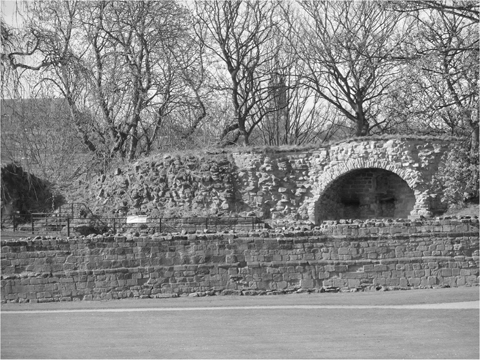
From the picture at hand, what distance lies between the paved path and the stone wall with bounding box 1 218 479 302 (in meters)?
1.19

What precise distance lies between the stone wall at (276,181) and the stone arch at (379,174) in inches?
1.2

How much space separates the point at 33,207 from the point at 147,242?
9.19m

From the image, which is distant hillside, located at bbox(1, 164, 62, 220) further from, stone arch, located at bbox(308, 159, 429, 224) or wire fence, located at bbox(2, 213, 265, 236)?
stone arch, located at bbox(308, 159, 429, 224)

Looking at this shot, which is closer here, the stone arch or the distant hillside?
the distant hillside

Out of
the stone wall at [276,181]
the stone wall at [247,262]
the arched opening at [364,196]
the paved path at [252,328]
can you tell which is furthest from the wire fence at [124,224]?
the paved path at [252,328]

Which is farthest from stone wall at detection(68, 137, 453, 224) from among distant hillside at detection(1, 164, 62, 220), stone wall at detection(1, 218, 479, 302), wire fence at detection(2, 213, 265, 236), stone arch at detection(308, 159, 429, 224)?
stone wall at detection(1, 218, 479, 302)

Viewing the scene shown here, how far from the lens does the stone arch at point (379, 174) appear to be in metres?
30.2

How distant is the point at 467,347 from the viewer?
14773 mm

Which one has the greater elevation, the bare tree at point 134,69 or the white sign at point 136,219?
the bare tree at point 134,69

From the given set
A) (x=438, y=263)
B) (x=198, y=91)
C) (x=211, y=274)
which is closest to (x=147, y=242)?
(x=211, y=274)

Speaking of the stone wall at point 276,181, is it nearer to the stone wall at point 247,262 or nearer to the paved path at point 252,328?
the stone wall at point 247,262

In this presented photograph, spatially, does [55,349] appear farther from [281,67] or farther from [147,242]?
[281,67]

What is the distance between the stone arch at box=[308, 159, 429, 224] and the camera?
30156mm

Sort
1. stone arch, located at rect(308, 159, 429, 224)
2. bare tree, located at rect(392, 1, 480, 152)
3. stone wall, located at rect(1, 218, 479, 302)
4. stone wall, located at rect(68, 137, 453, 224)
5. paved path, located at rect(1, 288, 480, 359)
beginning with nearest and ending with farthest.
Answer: paved path, located at rect(1, 288, 480, 359)
stone wall, located at rect(1, 218, 479, 302)
bare tree, located at rect(392, 1, 480, 152)
stone arch, located at rect(308, 159, 429, 224)
stone wall, located at rect(68, 137, 453, 224)
